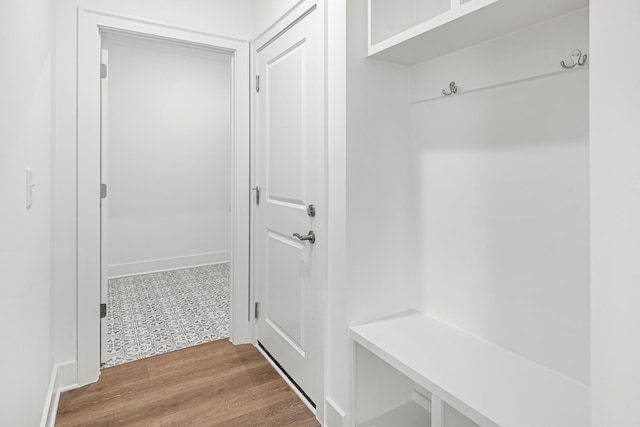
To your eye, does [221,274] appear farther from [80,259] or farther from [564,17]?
[564,17]

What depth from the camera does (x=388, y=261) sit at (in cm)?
173

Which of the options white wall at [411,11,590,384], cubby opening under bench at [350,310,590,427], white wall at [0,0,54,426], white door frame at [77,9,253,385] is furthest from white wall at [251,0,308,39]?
cubby opening under bench at [350,310,590,427]

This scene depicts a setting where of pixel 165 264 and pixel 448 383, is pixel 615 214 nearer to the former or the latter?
pixel 448 383

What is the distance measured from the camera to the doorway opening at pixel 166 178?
406 centimetres

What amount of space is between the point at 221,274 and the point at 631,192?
4.11 meters

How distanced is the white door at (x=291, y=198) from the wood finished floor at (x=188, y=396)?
0.43 feet

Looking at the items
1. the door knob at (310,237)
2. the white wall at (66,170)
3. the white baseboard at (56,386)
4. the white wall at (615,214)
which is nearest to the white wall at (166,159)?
the white wall at (66,170)

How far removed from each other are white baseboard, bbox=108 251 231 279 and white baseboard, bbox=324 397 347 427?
9.66 feet

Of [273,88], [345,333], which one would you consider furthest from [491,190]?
[273,88]

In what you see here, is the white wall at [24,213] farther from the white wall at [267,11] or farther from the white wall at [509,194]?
the white wall at [509,194]

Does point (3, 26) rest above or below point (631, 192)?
above

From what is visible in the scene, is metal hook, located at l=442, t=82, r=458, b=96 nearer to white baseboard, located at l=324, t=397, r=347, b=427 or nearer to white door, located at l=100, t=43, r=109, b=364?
white baseboard, located at l=324, t=397, r=347, b=427

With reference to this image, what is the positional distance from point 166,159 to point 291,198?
9.71 feet

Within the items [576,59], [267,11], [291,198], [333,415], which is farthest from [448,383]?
[267,11]
